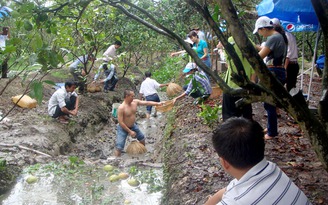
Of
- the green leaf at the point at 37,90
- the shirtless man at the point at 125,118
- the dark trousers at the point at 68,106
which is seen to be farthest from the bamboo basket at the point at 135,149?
the green leaf at the point at 37,90

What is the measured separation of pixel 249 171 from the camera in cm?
188

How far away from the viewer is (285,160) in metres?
4.60

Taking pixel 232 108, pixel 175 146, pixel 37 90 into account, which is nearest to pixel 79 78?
pixel 175 146

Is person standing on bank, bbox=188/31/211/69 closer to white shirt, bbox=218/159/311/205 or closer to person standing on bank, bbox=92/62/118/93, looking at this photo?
person standing on bank, bbox=92/62/118/93

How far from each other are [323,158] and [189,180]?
239cm

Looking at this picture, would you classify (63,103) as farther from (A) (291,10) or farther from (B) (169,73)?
(B) (169,73)

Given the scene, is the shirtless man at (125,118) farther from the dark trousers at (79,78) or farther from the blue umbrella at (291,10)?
the dark trousers at (79,78)

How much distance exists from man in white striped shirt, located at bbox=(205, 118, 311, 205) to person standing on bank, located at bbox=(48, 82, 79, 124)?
6.76 m

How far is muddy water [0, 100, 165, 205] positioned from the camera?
500 cm

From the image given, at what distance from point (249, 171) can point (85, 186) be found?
393 centimetres

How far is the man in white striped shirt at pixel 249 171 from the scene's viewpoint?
1.81m

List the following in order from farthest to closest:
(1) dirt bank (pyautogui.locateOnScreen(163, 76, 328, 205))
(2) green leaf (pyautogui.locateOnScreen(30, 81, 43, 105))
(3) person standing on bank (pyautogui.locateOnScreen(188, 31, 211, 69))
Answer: (3) person standing on bank (pyautogui.locateOnScreen(188, 31, 211, 69)) → (1) dirt bank (pyautogui.locateOnScreen(163, 76, 328, 205)) → (2) green leaf (pyautogui.locateOnScreen(30, 81, 43, 105))

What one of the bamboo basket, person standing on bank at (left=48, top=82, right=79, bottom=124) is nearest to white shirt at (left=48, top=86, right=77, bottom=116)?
person standing on bank at (left=48, top=82, right=79, bottom=124)

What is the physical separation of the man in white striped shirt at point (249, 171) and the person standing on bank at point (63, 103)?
676 centimetres
